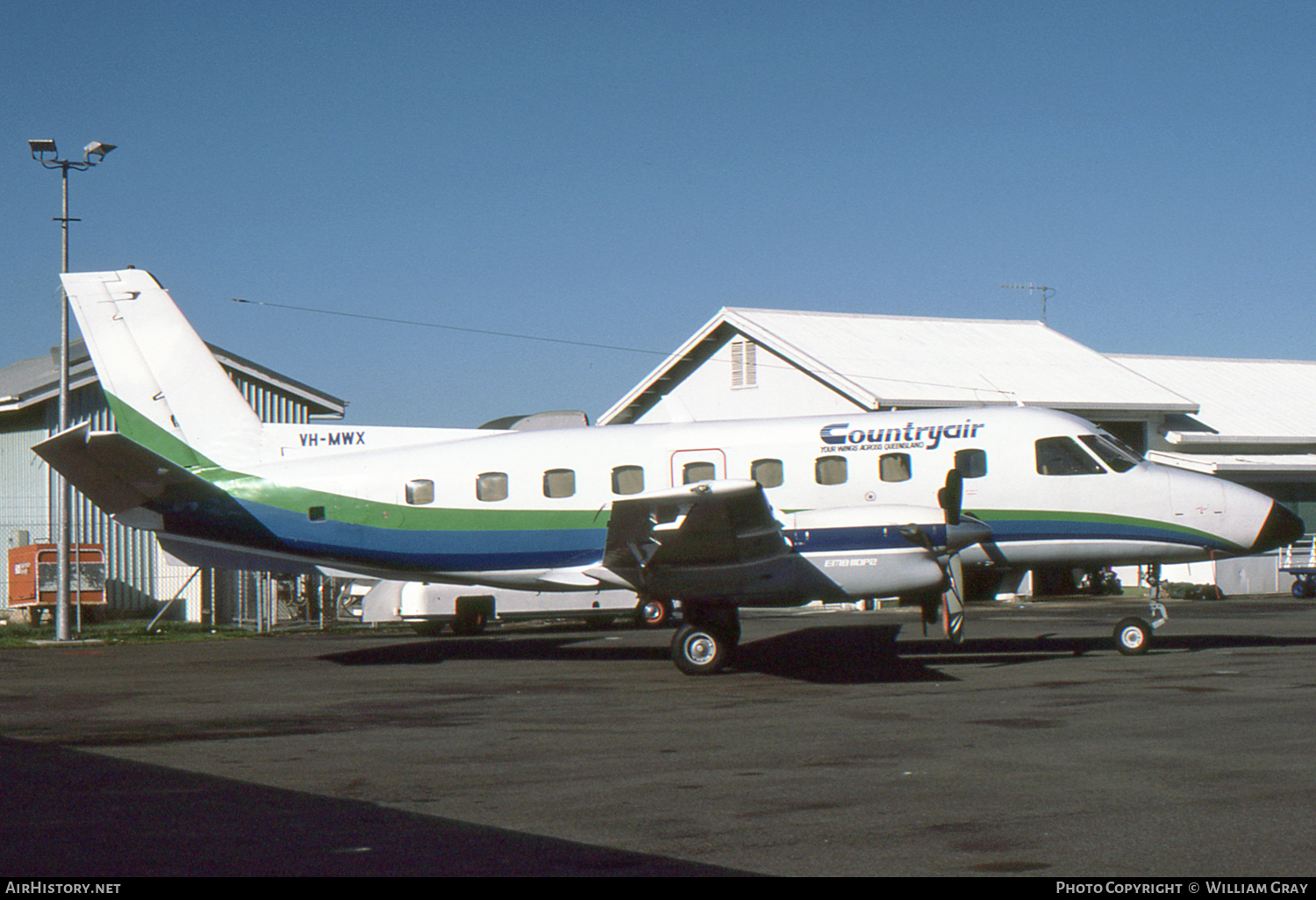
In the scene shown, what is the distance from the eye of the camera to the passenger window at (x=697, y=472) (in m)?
16.2

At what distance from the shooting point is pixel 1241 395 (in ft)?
140

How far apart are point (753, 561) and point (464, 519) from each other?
13.9 ft

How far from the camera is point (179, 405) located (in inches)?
678

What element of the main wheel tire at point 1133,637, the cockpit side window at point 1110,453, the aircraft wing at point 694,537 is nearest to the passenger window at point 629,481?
the aircraft wing at point 694,537

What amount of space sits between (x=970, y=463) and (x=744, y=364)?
22.4 metres

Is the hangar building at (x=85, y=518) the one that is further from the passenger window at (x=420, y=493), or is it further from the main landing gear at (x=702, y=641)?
the main landing gear at (x=702, y=641)

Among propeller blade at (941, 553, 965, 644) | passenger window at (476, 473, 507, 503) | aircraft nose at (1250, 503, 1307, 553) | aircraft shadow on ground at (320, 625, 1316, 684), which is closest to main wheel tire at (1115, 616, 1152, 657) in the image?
aircraft shadow on ground at (320, 625, 1316, 684)

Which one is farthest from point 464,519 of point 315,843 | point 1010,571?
point 315,843

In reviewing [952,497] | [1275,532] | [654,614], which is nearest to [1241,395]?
[654,614]

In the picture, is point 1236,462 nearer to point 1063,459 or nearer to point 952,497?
point 1063,459

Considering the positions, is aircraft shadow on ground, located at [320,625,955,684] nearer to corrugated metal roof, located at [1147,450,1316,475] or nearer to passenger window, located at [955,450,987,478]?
passenger window, located at [955,450,987,478]

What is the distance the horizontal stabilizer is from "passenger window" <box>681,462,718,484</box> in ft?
21.0

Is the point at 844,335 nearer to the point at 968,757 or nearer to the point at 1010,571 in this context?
the point at 1010,571

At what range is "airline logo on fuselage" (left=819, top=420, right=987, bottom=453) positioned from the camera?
52.6 ft
